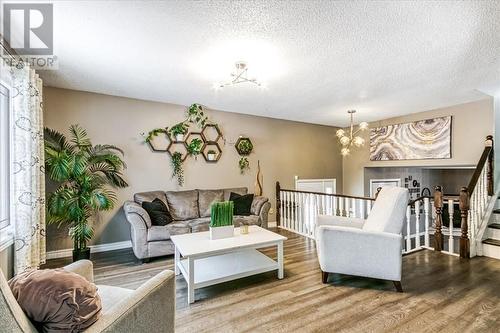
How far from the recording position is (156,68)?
2.99 m

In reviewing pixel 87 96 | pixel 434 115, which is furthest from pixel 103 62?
pixel 434 115

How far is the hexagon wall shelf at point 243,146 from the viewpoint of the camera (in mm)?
5203

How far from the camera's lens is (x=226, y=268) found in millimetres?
2732

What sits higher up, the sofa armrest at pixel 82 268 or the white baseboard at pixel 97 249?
the sofa armrest at pixel 82 268

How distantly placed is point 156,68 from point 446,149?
527cm

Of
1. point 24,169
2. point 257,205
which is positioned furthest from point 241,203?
point 24,169

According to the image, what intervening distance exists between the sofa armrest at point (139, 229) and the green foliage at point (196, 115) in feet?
6.33

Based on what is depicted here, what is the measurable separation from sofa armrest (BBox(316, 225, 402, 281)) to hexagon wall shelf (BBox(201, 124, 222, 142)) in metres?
2.99

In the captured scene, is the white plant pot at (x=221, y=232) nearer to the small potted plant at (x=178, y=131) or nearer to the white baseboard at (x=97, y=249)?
the white baseboard at (x=97, y=249)

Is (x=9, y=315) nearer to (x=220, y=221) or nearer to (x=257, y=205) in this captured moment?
(x=220, y=221)

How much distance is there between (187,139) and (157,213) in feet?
5.25

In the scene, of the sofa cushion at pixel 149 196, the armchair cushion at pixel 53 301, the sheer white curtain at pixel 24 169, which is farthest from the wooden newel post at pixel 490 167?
the sheer white curtain at pixel 24 169

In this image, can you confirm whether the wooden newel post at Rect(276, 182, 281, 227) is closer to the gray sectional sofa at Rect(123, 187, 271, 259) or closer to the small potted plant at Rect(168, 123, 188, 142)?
the gray sectional sofa at Rect(123, 187, 271, 259)

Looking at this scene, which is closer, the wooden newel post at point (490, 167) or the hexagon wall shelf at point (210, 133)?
the wooden newel post at point (490, 167)
